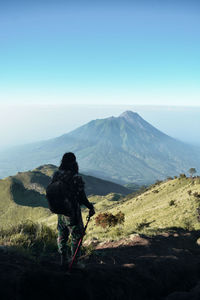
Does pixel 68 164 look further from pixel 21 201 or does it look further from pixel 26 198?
pixel 26 198

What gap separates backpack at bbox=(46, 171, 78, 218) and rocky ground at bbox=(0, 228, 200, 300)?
1.36 metres

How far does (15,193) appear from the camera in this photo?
373ft

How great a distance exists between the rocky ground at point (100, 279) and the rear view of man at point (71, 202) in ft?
2.13

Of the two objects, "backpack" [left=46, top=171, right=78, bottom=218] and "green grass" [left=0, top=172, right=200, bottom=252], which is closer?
"backpack" [left=46, top=171, right=78, bottom=218]

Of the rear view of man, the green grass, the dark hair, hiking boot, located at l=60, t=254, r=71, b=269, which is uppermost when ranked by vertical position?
the dark hair

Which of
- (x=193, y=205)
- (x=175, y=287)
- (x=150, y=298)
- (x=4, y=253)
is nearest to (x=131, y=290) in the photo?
(x=150, y=298)

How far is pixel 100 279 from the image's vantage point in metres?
4.53

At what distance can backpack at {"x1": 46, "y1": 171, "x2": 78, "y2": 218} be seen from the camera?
5461 millimetres

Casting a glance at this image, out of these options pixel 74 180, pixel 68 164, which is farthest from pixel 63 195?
pixel 68 164

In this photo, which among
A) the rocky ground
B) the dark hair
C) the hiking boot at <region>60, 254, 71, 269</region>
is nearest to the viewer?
the rocky ground

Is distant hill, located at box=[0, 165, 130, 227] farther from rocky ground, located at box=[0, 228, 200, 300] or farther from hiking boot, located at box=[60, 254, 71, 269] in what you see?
hiking boot, located at box=[60, 254, 71, 269]

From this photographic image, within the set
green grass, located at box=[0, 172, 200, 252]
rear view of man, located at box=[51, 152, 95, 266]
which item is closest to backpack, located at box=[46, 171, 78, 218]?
rear view of man, located at box=[51, 152, 95, 266]

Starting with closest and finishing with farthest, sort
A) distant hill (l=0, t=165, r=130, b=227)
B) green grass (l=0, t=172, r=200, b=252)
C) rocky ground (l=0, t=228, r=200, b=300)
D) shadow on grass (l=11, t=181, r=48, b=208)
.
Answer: rocky ground (l=0, t=228, r=200, b=300), green grass (l=0, t=172, r=200, b=252), distant hill (l=0, t=165, r=130, b=227), shadow on grass (l=11, t=181, r=48, b=208)

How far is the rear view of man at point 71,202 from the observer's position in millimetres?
5652
